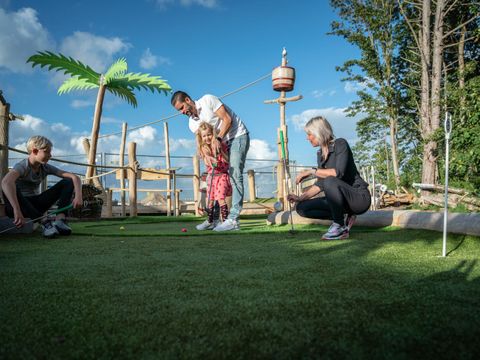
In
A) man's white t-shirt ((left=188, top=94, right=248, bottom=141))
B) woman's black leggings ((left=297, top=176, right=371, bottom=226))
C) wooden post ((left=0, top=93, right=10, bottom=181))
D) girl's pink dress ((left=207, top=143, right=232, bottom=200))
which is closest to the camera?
woman's black leggings ((left=297, top=176, right=371, bottom=226))

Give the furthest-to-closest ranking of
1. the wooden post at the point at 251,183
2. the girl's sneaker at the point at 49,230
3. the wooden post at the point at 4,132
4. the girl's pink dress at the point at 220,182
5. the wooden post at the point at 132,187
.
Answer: the wooden post at the point at 251,183
the wooden post at the point at 132,187
the wooden post at the point at 4,132
the girl's pink dress at the point at 220,182
the girl's sneaker at the point at 49,230

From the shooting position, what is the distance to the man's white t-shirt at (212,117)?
3.86m

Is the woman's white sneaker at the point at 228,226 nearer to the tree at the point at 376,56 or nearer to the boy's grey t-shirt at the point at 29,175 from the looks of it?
the boy's grey t-shirt at the point at 29,175

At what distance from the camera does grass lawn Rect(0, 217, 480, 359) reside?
0.87 m

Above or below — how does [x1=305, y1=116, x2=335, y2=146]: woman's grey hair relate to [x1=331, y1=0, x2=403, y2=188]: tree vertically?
below

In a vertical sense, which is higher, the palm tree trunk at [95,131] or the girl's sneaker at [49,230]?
the palm tree trunk at [95,131]

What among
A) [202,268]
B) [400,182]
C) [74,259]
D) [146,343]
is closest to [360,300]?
[146,343]

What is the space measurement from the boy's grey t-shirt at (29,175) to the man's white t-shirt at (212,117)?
4.42 ft

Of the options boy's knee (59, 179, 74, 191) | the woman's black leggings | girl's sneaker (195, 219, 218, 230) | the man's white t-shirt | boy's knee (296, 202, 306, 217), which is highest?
the man's white t-shirt

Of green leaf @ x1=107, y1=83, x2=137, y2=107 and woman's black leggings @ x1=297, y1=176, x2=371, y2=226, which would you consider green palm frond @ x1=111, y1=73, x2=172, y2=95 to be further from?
woman's black leggings @ x1=297, y1=176, x2=371, y2=226

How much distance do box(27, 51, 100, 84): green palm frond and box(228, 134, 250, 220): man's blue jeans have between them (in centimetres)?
727

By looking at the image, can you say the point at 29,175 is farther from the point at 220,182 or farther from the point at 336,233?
the point at 336,233

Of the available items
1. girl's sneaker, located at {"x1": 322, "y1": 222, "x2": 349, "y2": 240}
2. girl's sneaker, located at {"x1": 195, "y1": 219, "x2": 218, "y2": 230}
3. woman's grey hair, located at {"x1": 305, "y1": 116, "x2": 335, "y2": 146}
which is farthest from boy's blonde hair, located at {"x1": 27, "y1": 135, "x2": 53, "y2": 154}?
girl's sneaker, located at {"x1": 322, "y1": 222, "x2": 349, "y2": 240}

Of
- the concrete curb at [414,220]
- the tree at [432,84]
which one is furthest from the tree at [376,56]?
the concrete curb at [414,220]
